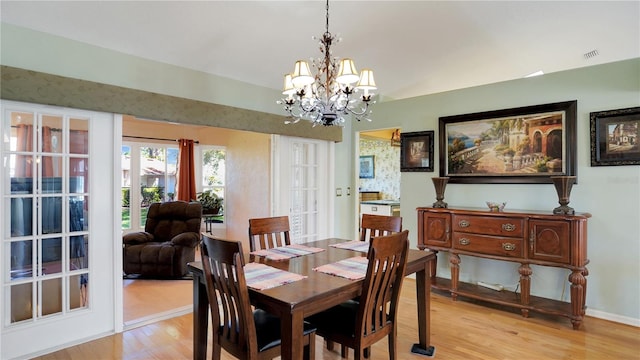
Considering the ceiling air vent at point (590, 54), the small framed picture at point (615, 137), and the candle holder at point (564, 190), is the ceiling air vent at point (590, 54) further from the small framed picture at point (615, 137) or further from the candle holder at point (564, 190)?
the candle holder at point (564, 190)

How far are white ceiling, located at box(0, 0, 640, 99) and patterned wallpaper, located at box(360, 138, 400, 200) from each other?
3825 mm

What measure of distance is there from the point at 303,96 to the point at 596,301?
3373mm

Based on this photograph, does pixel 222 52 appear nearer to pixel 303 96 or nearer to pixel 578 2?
pixel 303 96

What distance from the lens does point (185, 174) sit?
6.65 metres

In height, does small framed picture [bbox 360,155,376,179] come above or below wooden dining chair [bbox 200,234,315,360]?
above

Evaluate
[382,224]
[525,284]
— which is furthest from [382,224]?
[525,284]

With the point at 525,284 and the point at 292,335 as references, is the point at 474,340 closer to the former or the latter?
the point at 525,284

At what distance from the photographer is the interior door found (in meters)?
4.22

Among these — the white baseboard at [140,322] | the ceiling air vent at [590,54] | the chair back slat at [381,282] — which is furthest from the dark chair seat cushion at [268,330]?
the ceiling air vent at [590,54]

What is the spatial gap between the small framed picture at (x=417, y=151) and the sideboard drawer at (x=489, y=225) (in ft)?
3.00

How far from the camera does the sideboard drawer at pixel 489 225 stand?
3.30 metres

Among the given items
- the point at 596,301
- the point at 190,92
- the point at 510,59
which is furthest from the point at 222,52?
the point at 596,301

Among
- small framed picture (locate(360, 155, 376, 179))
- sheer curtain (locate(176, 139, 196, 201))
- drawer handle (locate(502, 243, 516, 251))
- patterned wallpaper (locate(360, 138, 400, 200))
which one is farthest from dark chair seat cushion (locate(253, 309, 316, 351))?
small framed picture (locate(360, 155, 376, 179))

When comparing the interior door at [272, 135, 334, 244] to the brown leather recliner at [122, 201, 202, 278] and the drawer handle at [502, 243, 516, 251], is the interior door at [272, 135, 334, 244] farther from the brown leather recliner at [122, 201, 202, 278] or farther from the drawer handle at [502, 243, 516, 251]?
the drawer handle at [502, 243, 516, 251]
